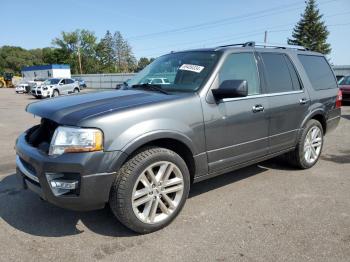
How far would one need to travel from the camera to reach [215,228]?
11.3ft

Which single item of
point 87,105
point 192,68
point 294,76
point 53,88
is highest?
point 192,68

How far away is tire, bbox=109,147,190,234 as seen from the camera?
3.11 m

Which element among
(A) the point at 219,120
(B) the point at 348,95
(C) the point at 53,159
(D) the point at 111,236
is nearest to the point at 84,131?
(C) the point at 53,159

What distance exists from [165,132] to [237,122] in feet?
3.42

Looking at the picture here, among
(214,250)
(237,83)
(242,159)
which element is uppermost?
(237,83)

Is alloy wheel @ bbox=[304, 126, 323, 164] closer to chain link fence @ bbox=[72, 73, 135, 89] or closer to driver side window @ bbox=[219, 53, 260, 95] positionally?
driver side window @ bbox=[219, 53, 260, 95]

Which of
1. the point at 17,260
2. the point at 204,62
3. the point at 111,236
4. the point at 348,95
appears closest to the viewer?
the point at 17,260

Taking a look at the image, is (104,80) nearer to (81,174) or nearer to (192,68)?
(192,68)

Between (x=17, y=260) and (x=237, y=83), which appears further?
(x=237, y=83)

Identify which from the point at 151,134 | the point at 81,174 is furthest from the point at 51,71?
the point at 81,174

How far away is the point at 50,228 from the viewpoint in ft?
11.4

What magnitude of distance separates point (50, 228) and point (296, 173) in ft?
11.7

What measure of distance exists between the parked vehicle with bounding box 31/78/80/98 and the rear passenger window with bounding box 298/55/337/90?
886 inches

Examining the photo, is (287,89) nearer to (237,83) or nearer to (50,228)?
(237,83)
